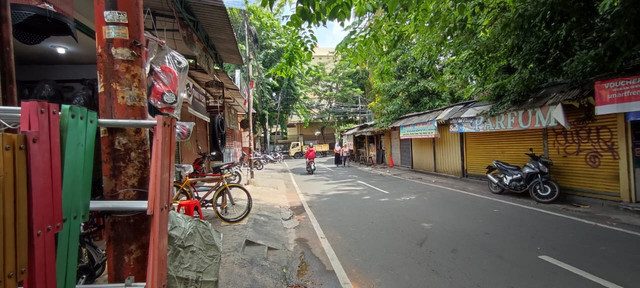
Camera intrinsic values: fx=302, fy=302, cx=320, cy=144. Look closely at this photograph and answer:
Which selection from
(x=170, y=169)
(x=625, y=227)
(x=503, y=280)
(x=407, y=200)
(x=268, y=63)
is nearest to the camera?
(x=170, y=169)

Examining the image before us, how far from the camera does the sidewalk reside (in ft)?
11.4

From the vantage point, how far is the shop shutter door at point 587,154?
21.5 ft

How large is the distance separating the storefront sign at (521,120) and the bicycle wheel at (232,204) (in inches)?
273

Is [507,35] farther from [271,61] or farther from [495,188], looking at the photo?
[271,61]

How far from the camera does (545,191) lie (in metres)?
6.94

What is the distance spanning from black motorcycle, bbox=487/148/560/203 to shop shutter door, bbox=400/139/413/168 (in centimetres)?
777

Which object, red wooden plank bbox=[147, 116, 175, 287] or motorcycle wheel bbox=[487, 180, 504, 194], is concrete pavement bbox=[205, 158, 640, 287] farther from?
red wooden plank bbox=[147, 116, 175, 287]

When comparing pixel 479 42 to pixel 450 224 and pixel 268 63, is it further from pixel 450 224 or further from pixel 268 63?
pixel 268 63

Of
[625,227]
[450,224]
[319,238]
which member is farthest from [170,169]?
[625,227]

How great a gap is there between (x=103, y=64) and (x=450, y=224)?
17.9ft

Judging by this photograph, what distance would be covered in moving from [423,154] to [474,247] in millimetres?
10685

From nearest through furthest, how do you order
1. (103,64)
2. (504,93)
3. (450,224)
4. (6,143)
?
(6,143) < (103,64) < (450,224) < (504,93)

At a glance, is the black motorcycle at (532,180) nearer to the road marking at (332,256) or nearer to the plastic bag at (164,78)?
the road marking at (332,256)

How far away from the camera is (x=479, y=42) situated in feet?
23.6
